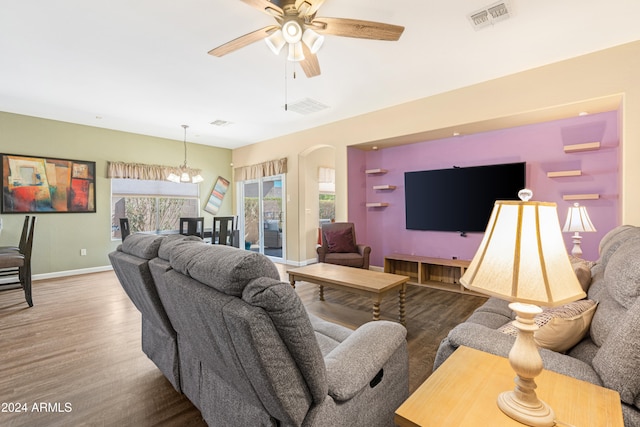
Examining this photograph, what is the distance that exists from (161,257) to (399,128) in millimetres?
3886

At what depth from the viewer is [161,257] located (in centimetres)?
161

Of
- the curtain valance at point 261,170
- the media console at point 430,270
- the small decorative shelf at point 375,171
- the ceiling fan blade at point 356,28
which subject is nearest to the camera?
the ceiling fan blade at point 356,28

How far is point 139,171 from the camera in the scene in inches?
238

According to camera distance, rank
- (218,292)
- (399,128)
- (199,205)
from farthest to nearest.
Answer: (199,205), (399,128), (218,292)

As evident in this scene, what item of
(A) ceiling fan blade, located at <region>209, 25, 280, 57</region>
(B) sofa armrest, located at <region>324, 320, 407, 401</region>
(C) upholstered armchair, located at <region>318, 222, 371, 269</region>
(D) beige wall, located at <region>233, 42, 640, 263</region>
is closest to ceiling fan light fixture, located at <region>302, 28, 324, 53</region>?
(A) ceiling fan blade, located at <region>209, 25, 280, 57</region>

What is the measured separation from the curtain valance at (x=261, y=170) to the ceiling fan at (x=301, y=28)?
3884 mm

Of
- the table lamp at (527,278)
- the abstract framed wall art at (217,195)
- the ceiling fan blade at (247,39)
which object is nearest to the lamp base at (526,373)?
the table lamp at (527,278)

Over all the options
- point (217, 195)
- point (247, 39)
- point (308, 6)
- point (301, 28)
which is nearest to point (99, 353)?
point (247, 39)

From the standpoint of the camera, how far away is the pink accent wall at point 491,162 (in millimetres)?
3508

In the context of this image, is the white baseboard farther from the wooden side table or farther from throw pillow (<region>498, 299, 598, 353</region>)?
throw pillow (<region>498, 299, 598, 353</region>)

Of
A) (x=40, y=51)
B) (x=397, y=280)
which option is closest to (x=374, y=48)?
(x=397, y=280)

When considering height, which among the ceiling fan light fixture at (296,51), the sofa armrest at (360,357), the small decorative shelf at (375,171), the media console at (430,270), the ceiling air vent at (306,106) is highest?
the ceiling air vent at (306,106)

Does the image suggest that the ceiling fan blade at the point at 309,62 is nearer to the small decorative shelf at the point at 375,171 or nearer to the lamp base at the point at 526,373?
the lamp base at the point at 526,373

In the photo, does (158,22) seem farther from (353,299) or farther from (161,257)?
(353,299)
